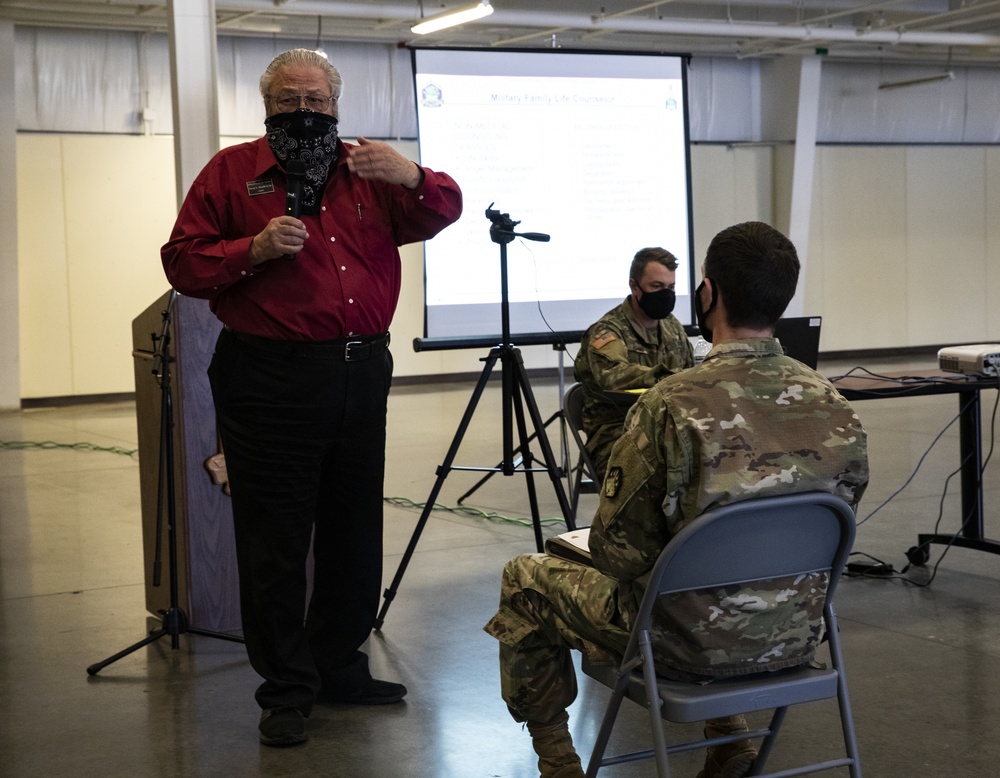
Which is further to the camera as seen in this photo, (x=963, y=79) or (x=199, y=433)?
(x=963, y=79)

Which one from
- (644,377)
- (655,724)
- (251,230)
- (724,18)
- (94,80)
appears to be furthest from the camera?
(724,18)

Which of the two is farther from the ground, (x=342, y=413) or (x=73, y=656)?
(x=342, y=413)

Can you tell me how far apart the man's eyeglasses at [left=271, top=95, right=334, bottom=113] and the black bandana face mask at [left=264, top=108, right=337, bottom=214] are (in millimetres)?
18

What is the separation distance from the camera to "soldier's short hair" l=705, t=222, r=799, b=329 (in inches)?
77.4

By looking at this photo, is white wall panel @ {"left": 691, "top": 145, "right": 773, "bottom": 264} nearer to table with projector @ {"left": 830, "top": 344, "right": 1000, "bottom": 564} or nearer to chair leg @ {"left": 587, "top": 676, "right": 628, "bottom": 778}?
table with projector @ {"left": 830, "top": 344, "right": 1000, "bottom": 564}

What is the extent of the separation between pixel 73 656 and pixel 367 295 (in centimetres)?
167

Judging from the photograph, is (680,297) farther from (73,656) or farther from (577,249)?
(73,656)

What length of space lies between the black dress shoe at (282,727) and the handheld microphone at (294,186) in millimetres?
1226

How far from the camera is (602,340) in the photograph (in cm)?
425

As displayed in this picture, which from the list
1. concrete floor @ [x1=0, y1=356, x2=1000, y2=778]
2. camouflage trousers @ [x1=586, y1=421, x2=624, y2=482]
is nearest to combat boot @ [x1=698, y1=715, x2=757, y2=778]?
concrete floor @ [x1=0, y1=356, x2=1000, y2=778]

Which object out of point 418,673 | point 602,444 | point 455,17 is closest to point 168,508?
point 418,673

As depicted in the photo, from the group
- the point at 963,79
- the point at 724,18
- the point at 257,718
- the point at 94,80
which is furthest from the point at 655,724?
the point at 963,79

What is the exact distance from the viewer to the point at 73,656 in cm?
355

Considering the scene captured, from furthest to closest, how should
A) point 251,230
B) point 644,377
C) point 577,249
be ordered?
point 577,249, point 644,377, point 251,230
